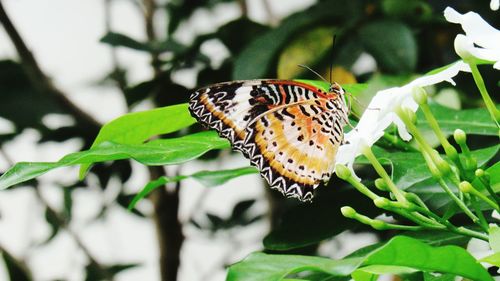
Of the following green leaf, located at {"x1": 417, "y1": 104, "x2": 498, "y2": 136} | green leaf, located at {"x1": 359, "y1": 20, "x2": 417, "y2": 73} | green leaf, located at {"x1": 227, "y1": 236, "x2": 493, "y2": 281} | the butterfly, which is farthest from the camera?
green leaf, located at {"x1": 359, "y1": 20, "x2": 417, "y2": 73}

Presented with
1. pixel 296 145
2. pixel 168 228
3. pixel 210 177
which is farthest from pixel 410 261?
pixel 168 228

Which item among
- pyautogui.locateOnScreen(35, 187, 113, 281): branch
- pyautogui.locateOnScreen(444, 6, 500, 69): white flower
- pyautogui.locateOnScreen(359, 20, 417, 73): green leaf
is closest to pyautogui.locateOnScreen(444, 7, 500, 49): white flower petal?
pyautogui.locateOnScreen(444, 6, 500, 69): white flower

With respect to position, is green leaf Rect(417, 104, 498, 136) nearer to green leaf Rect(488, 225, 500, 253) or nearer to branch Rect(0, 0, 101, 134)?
green leaf Rect(488, 225, 500, 253)

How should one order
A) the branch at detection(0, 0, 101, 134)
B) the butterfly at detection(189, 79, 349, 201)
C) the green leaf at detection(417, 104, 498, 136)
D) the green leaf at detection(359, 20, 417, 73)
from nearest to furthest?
the butterfly at detection(189, 79, 349, 201) → the green leaf at detection(417, 104, 498, 136) → the green leaf at detection(359, 20, 417, 73) → the branch at detection(0, 0, 101, 134)

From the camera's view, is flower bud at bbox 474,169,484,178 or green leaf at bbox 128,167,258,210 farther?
green leaf at bbox 128,167,258,210

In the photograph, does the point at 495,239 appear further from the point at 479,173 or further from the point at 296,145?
the point at 296,145

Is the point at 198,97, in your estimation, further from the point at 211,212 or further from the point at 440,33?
the point at 211,212

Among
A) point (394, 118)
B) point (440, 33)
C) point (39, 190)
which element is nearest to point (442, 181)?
point (394, 118)
